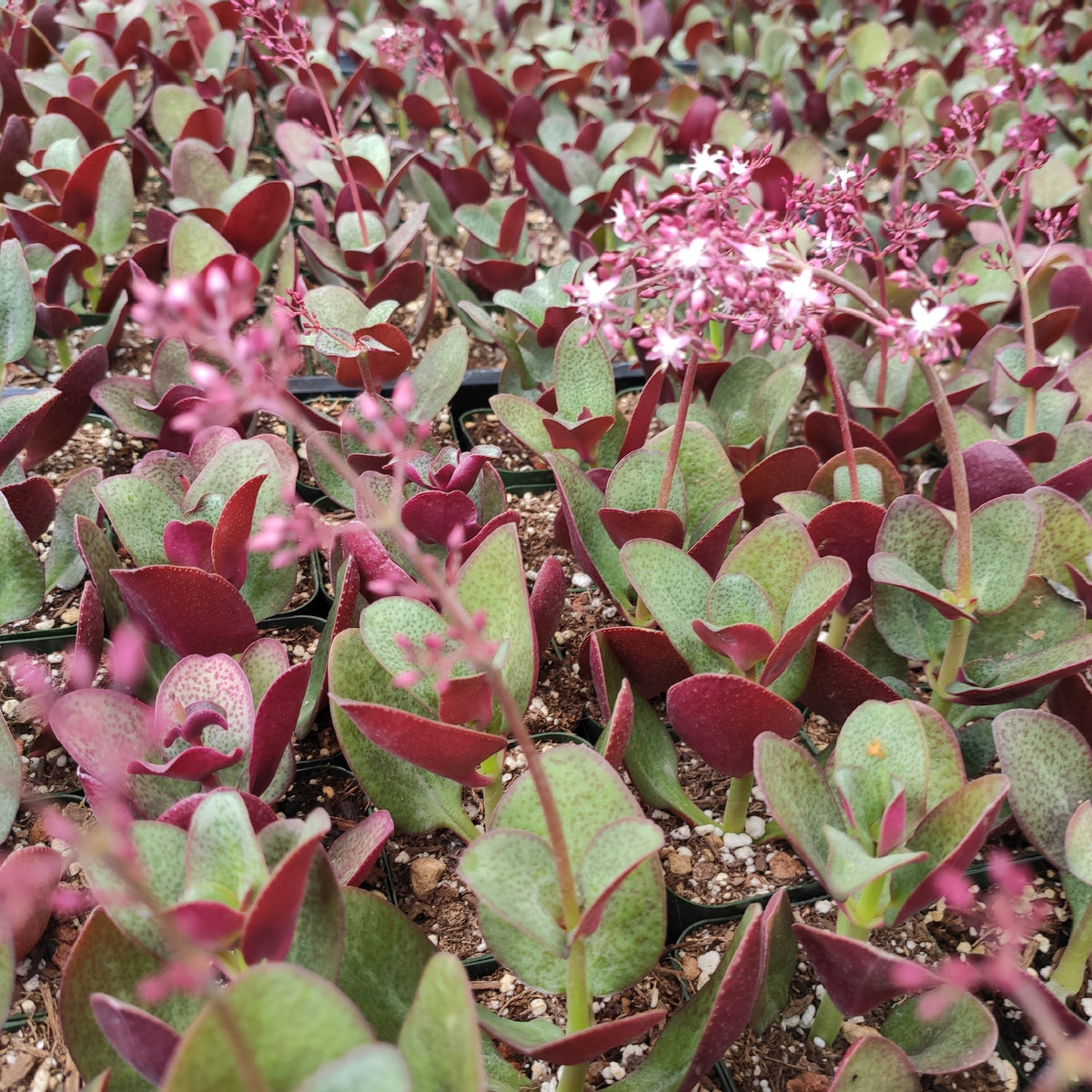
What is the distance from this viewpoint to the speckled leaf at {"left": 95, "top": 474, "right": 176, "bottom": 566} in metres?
1.07

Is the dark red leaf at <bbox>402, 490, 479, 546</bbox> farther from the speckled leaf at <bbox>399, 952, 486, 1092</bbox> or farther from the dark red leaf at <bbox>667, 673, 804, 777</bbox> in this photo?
the speckled leaf at <bbox>399, 952, 486, 1092</bbox>

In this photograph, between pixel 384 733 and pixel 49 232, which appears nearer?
pixel 384 733

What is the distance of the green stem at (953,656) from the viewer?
1.03m

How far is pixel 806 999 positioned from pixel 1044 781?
1.04ft

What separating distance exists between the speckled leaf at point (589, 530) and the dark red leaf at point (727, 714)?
274 millimetres

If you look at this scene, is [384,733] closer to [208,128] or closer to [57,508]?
[57,508]

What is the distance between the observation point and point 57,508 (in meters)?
1.26

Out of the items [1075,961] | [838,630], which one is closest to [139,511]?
[838,630]

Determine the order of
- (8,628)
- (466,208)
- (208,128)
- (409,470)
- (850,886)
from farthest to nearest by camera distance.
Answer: (208,128) → (466,208) → (8,628) → (409,470) → (850,886)

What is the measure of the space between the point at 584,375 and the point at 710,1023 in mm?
825

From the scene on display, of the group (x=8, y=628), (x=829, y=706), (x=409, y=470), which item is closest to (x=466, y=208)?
(x=409, y=470)

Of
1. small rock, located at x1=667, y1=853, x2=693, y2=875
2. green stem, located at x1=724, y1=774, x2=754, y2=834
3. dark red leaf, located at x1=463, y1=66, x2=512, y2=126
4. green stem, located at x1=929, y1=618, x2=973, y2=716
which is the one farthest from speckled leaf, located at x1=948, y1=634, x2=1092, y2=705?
dark red leaf, located at x1=463, y1=66, x2=512, y2=126

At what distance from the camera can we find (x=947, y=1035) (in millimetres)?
839

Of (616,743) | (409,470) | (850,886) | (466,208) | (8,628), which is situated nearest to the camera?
(850,886)
